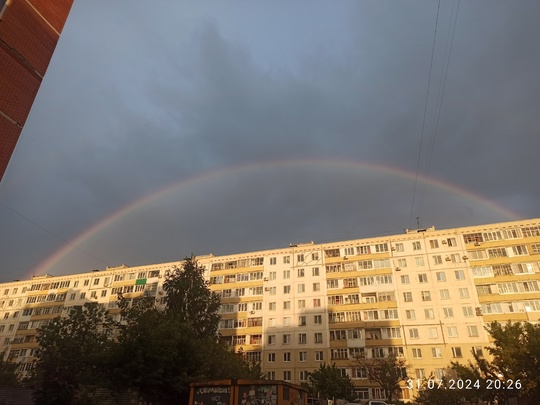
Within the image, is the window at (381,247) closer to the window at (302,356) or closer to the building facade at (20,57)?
the window at (302,356)

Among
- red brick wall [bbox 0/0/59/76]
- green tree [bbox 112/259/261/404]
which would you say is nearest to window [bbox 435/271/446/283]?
green tree [bbox 112/259/261/404]

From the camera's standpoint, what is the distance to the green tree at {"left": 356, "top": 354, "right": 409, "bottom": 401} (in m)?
45.5

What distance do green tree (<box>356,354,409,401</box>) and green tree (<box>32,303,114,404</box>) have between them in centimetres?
3142

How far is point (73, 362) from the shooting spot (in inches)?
1262

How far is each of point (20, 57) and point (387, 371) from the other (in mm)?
47811

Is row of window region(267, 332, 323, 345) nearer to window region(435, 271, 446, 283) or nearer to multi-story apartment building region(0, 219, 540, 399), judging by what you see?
multi-story apartment building region(0, 219, 540, 399)

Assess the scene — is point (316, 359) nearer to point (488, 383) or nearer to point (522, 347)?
point (488, 383)

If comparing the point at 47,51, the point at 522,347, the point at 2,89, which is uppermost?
the point at 47,51

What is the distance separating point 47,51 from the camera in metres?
12.8

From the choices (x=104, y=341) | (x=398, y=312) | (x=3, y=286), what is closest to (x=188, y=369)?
(x=104, y=341)

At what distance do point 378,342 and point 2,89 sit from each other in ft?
177

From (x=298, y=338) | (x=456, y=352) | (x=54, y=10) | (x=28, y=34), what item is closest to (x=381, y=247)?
(x=456, y=352)

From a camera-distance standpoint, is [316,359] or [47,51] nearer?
Answer: [47,51]

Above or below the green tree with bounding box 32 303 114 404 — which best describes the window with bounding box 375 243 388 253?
above
